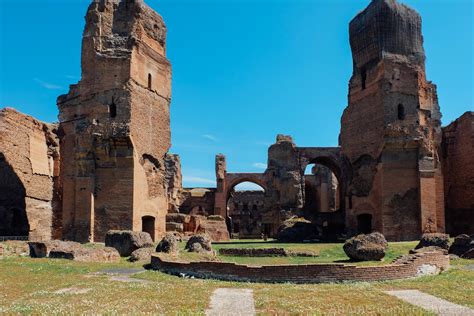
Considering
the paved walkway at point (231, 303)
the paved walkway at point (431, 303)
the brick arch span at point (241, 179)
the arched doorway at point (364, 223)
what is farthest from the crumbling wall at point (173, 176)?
the paved walkway at point (431, 303)

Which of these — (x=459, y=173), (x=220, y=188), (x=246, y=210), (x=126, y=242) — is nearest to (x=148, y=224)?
(x=126, y=242)

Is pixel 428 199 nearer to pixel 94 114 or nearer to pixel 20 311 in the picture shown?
pixel 94 114

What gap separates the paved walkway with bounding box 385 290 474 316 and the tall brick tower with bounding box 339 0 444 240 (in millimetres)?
15538

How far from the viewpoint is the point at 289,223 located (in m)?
30.1

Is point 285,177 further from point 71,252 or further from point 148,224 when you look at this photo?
point 71,252

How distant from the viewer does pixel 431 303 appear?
300 inches

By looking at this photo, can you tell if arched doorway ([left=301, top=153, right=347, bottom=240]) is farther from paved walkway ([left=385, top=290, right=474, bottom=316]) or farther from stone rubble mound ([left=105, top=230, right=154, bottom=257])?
paved walkway ([left=385, top=290, right=474, bottom=316])

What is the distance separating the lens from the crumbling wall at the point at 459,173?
88.3 ft

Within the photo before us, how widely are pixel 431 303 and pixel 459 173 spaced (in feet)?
74.8

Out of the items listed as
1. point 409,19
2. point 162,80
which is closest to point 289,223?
point 162,80

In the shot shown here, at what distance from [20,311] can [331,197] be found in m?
39.1

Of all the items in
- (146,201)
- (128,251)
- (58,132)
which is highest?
(58,132)

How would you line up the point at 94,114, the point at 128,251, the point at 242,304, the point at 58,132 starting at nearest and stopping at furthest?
the point at 242,304 → the point at 128,251 → the point at 94,114 → the point at 58,132

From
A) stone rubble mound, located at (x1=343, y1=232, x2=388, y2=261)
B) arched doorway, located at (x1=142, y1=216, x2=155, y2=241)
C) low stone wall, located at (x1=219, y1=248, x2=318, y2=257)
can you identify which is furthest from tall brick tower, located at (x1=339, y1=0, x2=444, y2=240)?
arched doorway, located at (x1=142, y1=216, x2=155, y2=241)
